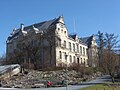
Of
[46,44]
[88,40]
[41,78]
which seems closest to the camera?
[41,78]

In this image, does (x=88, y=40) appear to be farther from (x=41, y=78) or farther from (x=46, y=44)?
(x=41, y=78)

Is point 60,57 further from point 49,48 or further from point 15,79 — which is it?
point 15,79

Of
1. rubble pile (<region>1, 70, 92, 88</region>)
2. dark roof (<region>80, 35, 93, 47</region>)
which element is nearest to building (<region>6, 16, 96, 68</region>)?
rubble pile (<region>1, 70, 92, 88</region>)

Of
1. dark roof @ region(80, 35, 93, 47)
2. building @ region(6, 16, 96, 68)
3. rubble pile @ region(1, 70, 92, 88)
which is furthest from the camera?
dark roof @ region(80, 35, 93, 47)

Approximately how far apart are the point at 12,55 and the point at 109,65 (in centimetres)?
3544

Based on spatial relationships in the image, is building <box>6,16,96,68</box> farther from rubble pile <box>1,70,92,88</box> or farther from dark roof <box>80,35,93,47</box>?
dark roof <box>80,35,93,47</box>

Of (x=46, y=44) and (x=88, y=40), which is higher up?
(x=88, y=40)

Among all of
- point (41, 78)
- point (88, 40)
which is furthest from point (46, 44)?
point (88, 40)

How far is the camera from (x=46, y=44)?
74.9m

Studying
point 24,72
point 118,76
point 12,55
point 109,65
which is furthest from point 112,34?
point 12,55

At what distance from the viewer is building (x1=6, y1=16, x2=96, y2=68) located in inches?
2799

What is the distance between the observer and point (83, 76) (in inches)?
2194

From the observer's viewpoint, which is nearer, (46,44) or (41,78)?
(41,78)

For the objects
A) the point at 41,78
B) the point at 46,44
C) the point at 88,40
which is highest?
the point at 88,40
